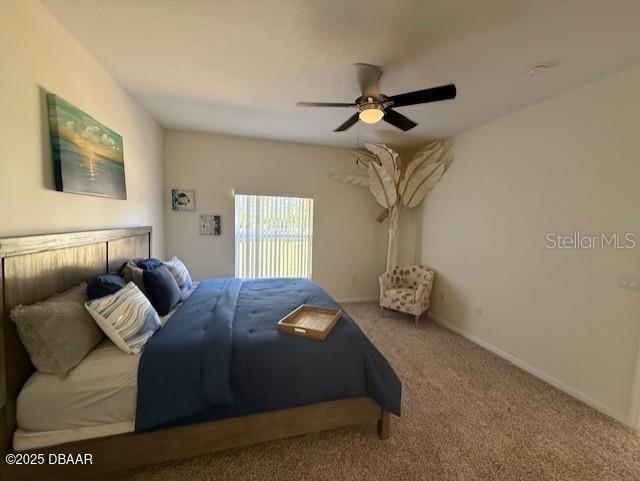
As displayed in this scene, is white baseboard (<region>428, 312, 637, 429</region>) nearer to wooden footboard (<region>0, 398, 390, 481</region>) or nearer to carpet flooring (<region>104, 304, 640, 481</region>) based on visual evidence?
carpet flooring (<region>104, 304, 640, 481</region>)

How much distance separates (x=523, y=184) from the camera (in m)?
2.71

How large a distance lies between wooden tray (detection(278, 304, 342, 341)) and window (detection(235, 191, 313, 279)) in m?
2.20

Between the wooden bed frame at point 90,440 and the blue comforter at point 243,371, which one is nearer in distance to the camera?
the wooden bed frame at point 90,440

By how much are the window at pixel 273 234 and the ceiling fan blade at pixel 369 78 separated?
2.31 metres

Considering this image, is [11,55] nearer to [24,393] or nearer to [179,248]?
[24,393]

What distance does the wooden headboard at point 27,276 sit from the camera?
1249 mm

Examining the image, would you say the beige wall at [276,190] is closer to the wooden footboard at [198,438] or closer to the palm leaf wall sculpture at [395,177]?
the palm leaf wall sculpture at [395,177]

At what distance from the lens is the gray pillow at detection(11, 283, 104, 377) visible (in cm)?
129

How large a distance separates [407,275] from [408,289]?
10.2 inches

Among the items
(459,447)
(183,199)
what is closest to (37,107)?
(183,199)

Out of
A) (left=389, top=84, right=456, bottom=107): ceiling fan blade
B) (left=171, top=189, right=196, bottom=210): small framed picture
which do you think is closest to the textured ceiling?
(left=389, top=84, right=456, bottom=107): ceiling fan blade

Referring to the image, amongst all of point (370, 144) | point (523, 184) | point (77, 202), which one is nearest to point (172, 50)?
point (77, 202)

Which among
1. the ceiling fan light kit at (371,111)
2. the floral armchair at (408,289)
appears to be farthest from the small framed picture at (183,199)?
the floral armchair at (408,289)

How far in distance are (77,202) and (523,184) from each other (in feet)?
13.2
